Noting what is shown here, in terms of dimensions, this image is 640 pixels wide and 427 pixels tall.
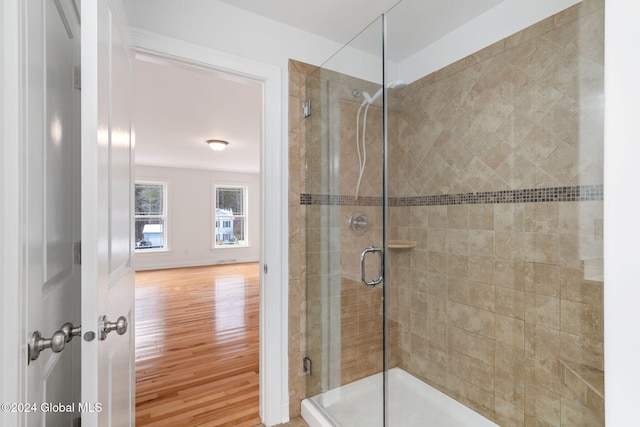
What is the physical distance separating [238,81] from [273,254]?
1.10m

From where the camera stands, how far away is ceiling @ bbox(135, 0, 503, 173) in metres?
1.78

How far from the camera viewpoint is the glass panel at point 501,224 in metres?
1.35

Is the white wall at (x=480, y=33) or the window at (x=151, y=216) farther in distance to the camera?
the window at (x=151, y=216)

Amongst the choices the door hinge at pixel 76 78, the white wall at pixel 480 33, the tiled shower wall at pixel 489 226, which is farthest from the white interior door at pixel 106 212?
the white wall at pixel 480 33

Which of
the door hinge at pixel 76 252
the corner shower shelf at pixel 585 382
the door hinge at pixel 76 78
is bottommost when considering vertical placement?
the corner shower shelf at pixel 585 382

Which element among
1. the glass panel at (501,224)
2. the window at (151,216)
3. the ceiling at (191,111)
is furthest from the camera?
the window at (151,216)

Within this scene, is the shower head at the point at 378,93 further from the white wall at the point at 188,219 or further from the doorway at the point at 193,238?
the white wall at the point at 188,219

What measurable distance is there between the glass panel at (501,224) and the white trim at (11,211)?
59.5 inches

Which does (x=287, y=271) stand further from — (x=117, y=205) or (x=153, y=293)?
(x=153, y=293)

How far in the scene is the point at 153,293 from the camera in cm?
493

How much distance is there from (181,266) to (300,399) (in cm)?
635

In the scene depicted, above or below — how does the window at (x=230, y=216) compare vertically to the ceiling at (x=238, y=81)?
below
